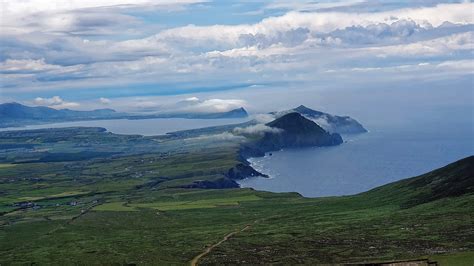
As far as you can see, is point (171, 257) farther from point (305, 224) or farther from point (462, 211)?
point (462, 211)

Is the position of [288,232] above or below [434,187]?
below

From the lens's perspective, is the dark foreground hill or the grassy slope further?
the dark foreground hill

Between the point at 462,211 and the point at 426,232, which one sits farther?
the point at 462,211

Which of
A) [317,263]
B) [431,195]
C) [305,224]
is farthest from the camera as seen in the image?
[431,195]

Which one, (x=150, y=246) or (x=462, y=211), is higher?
(x=462, y=211)

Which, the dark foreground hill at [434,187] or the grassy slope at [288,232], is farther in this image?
the dark foreground hill at [434,187]

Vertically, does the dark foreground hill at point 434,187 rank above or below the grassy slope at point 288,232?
above

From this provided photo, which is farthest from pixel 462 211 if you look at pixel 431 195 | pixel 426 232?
pixel 431 195

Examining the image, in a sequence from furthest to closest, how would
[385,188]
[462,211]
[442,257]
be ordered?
[385,188] → [462,211] → [442,257]

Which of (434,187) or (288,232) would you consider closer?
(288,232)

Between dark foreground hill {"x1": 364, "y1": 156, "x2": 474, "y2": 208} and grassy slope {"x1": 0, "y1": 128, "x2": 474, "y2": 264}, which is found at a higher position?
dark foreground hill {"x1": 364, "y1": 156, "x2": 474, "y2": 208}
